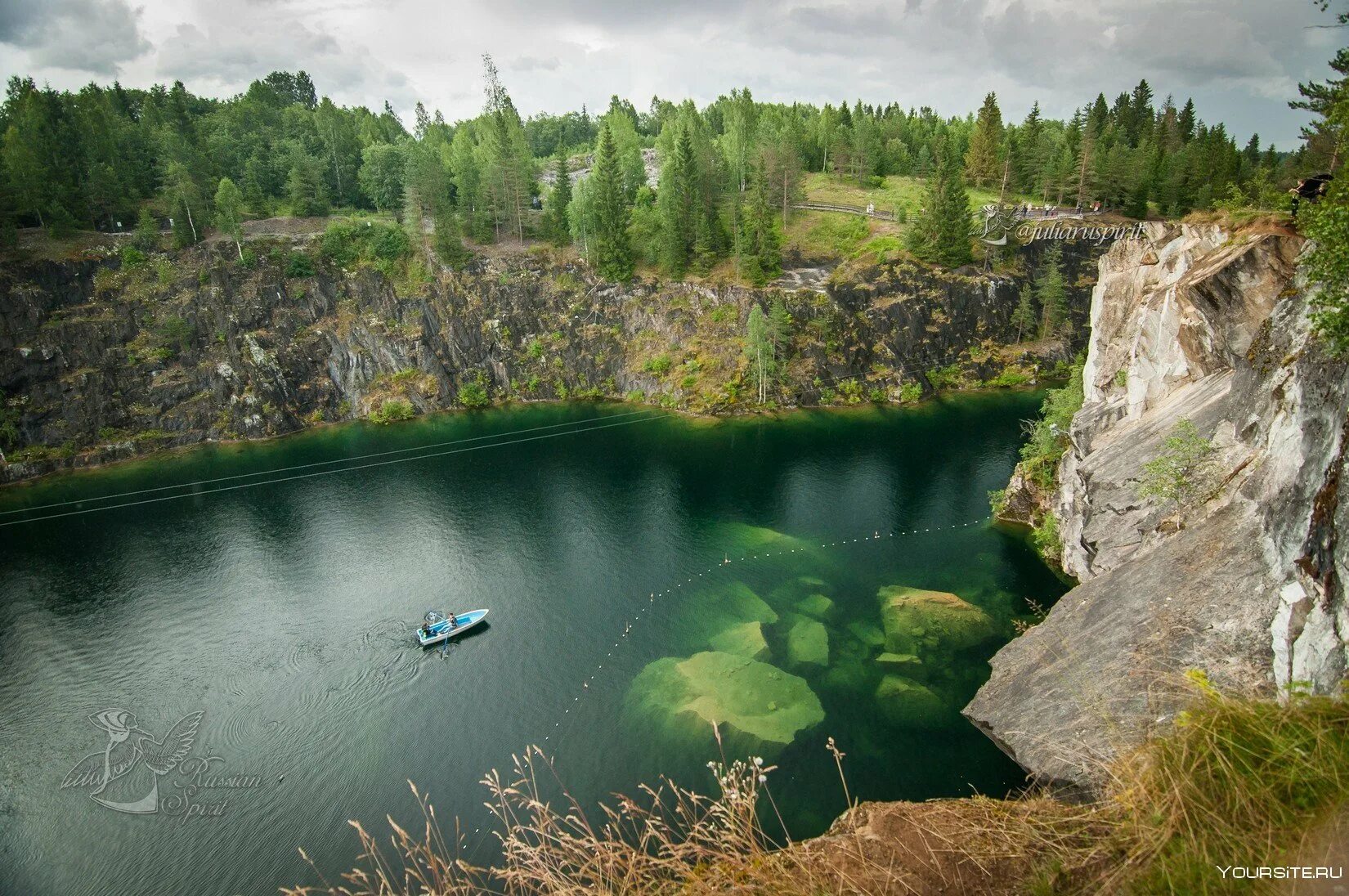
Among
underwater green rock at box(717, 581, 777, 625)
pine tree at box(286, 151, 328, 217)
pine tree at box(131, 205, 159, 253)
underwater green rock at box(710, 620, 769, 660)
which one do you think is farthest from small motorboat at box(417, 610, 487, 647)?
pine tree at box(286, 151, 328, 217)

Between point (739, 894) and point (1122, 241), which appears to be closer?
point (739, 894)

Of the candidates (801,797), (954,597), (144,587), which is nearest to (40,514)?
(144,587)

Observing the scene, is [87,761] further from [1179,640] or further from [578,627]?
[1179,640]

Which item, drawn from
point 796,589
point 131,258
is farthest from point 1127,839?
point 131,258

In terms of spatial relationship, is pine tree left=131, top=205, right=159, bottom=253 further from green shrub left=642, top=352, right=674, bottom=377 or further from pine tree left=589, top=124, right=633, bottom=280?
green shrub left=642, top=352, right=674, bottom=377

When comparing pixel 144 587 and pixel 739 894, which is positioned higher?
pixel 739 894
